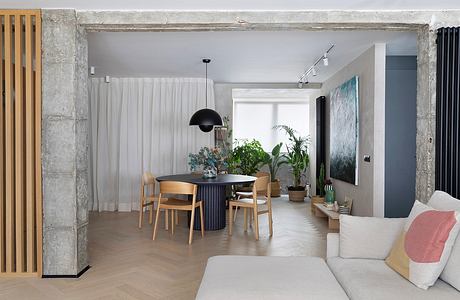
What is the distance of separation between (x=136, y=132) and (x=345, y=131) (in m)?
3.90

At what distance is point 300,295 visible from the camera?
6.65ft

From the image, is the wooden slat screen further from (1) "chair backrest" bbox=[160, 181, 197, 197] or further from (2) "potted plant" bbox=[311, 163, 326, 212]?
(2) "potted plant" bbox=[311, 163, 326, 212]

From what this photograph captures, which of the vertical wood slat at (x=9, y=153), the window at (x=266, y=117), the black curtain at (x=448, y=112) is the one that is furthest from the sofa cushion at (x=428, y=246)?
the window at (x=266, y=117)

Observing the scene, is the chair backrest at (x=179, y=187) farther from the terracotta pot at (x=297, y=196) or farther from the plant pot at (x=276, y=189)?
the plant pot at (x=276, y=189)

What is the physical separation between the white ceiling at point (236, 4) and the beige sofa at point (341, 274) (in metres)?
1.82

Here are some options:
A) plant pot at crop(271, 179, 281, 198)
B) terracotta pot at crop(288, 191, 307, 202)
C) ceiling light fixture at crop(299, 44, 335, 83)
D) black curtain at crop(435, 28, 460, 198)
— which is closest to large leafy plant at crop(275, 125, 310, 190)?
terracotta pot at crop(288, 191, 307, 202)

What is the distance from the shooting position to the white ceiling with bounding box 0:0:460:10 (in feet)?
11.2

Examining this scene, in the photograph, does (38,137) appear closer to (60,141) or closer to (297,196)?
(60,141)

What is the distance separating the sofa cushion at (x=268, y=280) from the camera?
2.04 meters

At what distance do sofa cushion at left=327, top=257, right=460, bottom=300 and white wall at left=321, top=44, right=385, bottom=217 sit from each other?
2471mm

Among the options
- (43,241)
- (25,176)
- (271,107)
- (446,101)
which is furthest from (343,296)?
(271,107)

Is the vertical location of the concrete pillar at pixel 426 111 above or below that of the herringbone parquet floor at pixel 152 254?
above

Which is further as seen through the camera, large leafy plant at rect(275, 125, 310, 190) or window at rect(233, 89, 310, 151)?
window at rect(233, 89, 310, 151)

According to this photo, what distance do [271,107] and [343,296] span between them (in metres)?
7.90
